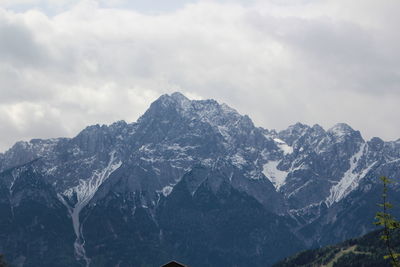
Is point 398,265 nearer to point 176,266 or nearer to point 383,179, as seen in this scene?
point 383,179

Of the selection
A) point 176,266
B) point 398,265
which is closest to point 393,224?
point 398,265

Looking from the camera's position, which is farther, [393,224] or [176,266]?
[176,266]

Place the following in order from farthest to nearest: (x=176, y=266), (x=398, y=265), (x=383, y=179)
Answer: (x=176, y=266)
(x=383, y=179)
(x=398, y=265)

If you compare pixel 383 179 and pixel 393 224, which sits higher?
pixel 383 179

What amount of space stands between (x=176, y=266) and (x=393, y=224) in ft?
152

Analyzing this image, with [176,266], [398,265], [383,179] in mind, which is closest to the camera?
[398,265]

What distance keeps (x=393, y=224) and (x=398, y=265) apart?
115 inches

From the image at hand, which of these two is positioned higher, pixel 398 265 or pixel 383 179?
pixel 383 179

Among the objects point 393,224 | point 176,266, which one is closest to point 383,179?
point 393,224

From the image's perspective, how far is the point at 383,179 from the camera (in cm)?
6122

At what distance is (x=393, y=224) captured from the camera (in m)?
56.8

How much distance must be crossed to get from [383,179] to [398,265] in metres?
7.81

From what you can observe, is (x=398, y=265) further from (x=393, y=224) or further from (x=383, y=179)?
(x=383, y=179)

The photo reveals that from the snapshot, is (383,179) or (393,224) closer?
(393,224)
